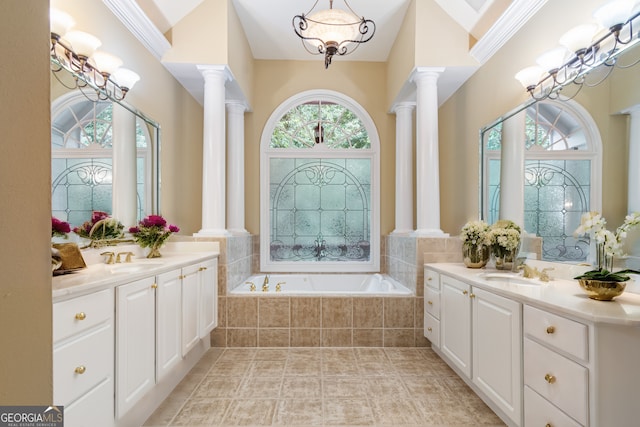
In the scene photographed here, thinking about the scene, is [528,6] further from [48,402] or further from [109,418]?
[109,418]

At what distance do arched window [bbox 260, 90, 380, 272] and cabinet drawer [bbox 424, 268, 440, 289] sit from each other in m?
1.32

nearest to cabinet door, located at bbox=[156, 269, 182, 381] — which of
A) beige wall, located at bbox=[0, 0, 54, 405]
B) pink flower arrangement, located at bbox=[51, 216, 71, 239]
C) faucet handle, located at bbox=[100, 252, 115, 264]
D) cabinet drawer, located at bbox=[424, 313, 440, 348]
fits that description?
faucet handle, located at bbox=[100, 252, 115, 264]

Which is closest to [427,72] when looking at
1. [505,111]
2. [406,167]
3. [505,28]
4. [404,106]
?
[505,28]

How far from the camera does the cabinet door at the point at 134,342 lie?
1.70 metres

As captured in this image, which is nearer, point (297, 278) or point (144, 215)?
point (144, 215)

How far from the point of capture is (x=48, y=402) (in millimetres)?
654

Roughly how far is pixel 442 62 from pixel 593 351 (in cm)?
268

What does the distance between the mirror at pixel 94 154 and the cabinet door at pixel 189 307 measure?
0.62 m

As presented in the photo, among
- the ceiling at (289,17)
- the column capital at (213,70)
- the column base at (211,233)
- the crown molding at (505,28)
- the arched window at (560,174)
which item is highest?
the ceiling at (289,17)

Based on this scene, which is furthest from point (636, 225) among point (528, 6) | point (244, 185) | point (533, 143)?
point (244, 185)

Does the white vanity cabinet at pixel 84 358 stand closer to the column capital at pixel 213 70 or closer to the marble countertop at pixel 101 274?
the marble countertop at pixel 101 274

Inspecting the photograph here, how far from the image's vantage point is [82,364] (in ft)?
4.74

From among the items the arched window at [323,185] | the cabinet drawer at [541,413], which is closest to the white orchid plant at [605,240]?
the cabinet drawer at [541,413]

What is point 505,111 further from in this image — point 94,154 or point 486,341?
point 94,154
